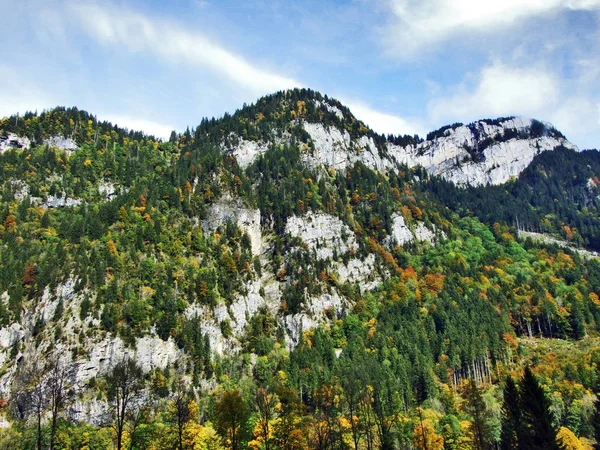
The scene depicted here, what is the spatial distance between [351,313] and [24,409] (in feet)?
300

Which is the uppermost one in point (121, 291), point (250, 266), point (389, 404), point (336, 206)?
point (336, 206)

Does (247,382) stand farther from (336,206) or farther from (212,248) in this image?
(336,206)

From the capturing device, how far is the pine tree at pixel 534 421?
1953 inches

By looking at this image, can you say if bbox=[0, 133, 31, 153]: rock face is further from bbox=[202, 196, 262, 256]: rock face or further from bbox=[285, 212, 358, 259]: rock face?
bbox=[285, 212, 358, 259]: rock face

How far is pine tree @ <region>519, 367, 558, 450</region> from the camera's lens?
49594 mm

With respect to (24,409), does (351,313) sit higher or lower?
higher

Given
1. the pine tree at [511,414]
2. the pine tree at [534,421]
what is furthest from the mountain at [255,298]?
the pine tree at [534,421]

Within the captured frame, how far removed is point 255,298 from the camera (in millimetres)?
142250

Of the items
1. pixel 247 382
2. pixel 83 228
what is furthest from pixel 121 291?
pixel 247 382

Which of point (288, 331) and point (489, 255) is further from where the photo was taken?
point (489, 255)

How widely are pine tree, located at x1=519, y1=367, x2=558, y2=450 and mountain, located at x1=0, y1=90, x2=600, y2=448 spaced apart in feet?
53.9

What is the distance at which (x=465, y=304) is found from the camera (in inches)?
5556

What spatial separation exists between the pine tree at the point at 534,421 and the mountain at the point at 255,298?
53.9 ft

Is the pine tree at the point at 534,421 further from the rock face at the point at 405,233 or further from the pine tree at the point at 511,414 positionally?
the rock face at the point at 405,233
